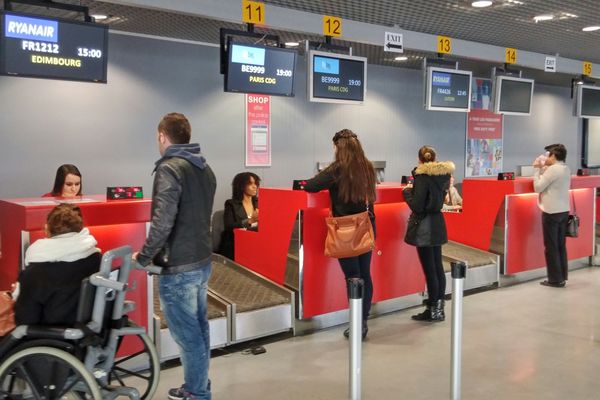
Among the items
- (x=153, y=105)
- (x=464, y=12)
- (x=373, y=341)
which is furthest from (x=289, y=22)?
(x=373, y=341)

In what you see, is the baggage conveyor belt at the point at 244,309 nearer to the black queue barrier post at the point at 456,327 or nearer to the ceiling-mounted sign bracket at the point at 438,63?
the black queue barrier post at the point at 456,327

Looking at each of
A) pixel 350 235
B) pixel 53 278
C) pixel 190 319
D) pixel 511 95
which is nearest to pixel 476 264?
pixel 511 95

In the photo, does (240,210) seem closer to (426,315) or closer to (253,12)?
(253,12)

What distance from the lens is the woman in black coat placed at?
15.7ft

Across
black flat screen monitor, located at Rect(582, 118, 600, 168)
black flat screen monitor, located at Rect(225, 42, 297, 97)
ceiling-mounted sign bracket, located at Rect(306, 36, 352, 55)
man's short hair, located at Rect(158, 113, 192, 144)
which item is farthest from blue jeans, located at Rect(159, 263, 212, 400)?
black flat screen monitor, located at Rect(582, 118, 600, 168)

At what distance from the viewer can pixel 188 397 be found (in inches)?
122

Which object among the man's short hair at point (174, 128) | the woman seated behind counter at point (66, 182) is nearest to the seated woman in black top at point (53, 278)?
the man's short hair at point (174, 128)

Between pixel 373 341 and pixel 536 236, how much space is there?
3.14 meters

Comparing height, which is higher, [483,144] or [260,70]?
[260,70]

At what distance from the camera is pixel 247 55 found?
15.6 feet

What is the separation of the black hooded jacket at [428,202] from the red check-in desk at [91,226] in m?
2.22

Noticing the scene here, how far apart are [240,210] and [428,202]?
6.47 feet

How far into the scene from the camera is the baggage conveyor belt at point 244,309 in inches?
167

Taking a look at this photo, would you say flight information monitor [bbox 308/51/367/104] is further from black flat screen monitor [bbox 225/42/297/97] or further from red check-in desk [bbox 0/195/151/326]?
red check-in desk [bbox 0/195/151/326]
